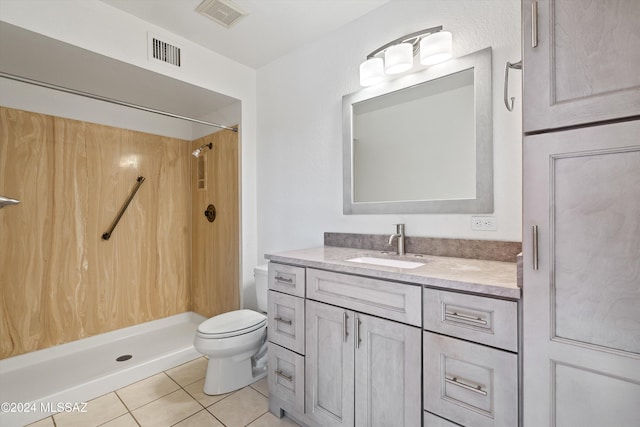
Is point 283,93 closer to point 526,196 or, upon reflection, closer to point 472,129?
point 472,129

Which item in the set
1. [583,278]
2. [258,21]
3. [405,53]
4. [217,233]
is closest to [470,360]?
[583,278]

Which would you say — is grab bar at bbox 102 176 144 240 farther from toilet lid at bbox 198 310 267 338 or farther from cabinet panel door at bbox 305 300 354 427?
cabinet panel door at bbox 305 300 354 427

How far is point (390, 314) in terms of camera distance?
3.86 ft

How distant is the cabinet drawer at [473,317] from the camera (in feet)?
3.01

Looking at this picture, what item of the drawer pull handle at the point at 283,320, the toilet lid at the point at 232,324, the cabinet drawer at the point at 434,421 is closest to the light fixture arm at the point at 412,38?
the drawer pull handle at the point at 283,320

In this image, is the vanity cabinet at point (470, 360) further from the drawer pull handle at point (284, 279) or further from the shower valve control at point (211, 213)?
the shower valve control at point (211, 213)

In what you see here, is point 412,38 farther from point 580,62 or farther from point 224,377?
point 224,377

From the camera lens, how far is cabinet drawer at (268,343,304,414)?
152 centimetres

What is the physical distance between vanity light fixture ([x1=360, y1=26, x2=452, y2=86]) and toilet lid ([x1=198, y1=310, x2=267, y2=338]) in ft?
5.77

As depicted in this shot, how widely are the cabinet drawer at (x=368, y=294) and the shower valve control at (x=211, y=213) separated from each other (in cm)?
183

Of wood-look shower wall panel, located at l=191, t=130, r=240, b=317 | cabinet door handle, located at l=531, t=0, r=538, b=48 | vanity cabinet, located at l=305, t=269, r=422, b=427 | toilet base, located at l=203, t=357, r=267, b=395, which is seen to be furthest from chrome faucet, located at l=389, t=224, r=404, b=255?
wood-look shower wall panel, located at l=191, t=130, r=240, b=317

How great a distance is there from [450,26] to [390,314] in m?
1.54

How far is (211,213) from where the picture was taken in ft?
9.80

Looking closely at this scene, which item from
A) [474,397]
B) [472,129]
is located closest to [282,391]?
[474,397]
